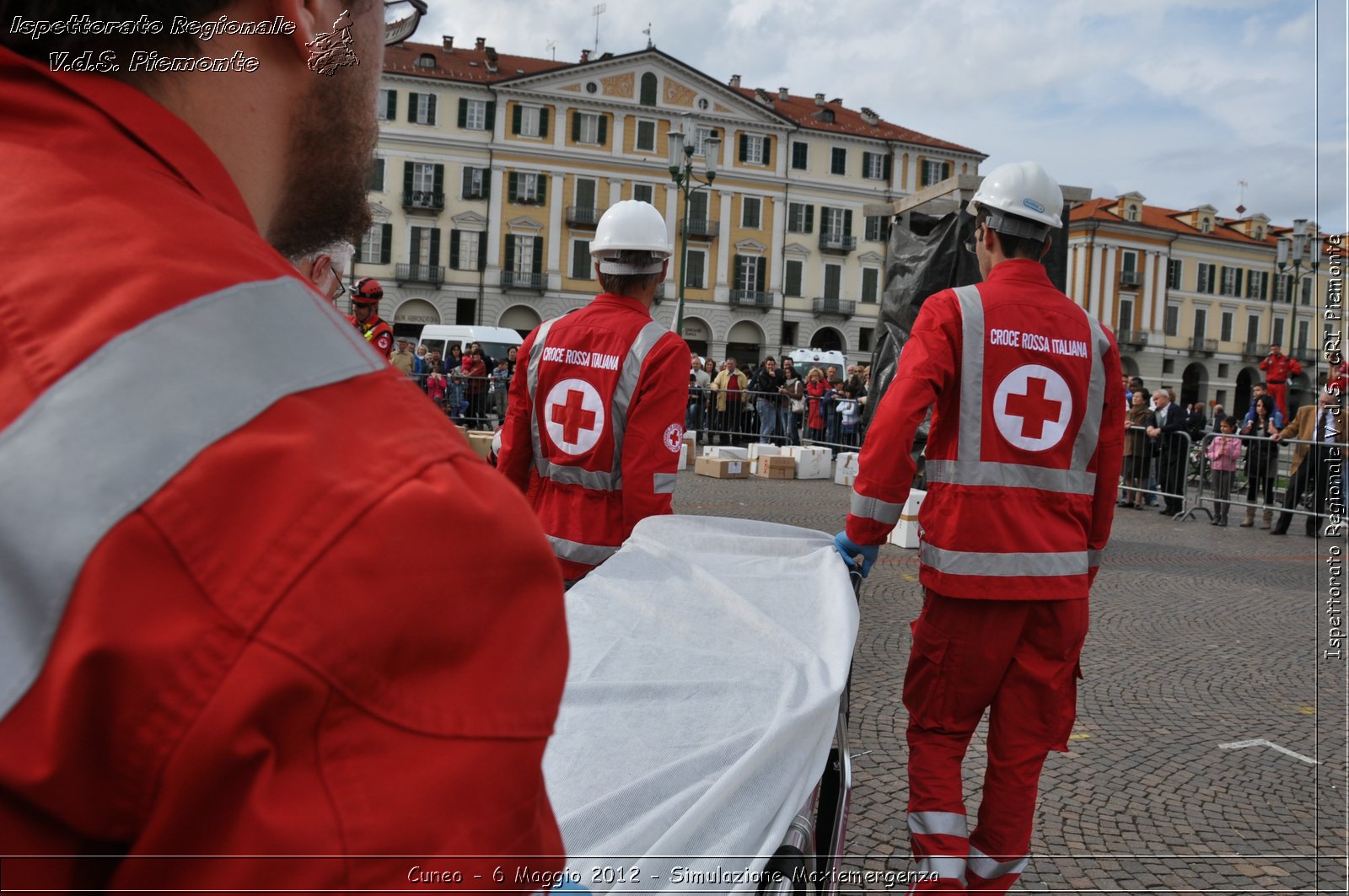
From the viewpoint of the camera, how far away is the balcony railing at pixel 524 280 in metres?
53.7

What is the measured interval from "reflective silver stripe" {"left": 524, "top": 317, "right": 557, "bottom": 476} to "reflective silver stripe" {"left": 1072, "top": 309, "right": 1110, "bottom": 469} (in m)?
1.96

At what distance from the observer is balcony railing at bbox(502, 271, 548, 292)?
53.7 metres

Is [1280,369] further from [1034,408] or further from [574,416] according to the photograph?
[574,416]

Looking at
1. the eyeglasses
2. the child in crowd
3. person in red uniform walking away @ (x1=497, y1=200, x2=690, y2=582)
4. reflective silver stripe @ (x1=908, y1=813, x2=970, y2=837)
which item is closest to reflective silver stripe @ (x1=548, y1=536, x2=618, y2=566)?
person in red uniform walking away @ (x1=497, y1=200, x2=690, y2=582)

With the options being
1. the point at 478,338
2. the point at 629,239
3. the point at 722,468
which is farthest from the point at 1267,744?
the point at 478,338

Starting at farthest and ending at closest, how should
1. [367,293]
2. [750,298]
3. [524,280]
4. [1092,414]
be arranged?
[750,298]
[524,280]
[367,293]
[1092,414]

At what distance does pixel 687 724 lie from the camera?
6.12 feet

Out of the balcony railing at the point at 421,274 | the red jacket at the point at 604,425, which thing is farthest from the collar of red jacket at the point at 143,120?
the balcony railing at the point at 421,274

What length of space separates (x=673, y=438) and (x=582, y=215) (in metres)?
52.8

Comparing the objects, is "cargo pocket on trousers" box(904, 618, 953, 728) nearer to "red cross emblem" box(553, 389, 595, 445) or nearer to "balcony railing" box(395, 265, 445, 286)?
"red cross emblem" box(553, 389, 595, 445)

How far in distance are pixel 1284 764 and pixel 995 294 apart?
293cm

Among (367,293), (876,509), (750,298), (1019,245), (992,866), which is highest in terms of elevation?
(750,298)

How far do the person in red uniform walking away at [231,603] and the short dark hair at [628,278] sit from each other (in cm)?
351

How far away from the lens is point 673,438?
383 cm
